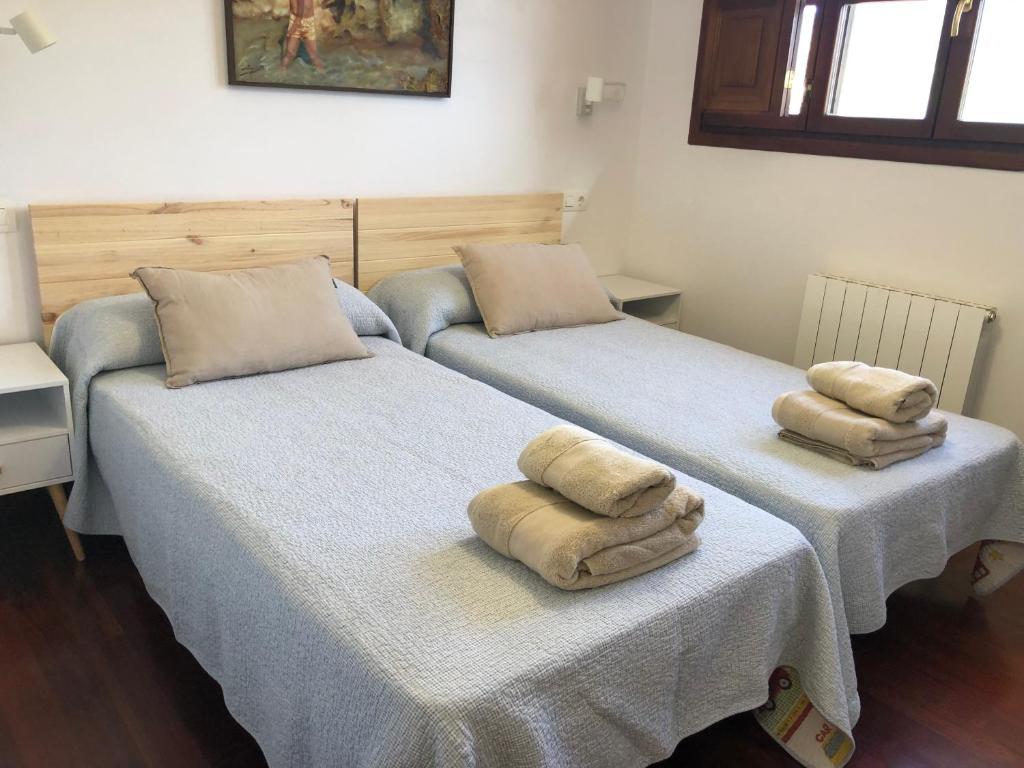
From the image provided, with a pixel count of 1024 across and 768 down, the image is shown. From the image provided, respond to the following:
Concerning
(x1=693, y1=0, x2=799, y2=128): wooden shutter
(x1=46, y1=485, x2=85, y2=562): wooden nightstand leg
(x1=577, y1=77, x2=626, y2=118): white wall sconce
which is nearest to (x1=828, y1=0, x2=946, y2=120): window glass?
(x1=693, y1=0, x2=799, y2=128): wooden shutter

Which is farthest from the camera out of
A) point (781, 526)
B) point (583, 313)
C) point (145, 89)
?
point (583, 313)

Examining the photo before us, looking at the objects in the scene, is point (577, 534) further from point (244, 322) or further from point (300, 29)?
point (300, 29)

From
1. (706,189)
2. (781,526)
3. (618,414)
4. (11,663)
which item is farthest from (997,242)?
(11,663)

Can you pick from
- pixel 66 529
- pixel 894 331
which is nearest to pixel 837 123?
pixel 894 331

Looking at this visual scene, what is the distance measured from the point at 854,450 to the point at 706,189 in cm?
200

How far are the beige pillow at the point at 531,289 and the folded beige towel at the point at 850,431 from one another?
1.10 metres

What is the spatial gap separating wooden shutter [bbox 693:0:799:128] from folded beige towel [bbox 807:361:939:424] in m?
1.53

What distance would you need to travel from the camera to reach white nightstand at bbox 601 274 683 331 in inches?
151

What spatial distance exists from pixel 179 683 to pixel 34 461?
79cm

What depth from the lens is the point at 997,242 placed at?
2.86m

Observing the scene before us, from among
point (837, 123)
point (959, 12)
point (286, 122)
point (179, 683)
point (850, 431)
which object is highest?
point (959, 12)

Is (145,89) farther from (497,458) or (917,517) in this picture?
(917,517)

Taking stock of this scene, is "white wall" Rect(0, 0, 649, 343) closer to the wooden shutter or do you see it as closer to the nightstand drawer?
the wooden shutter

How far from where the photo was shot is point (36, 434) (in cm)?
229
